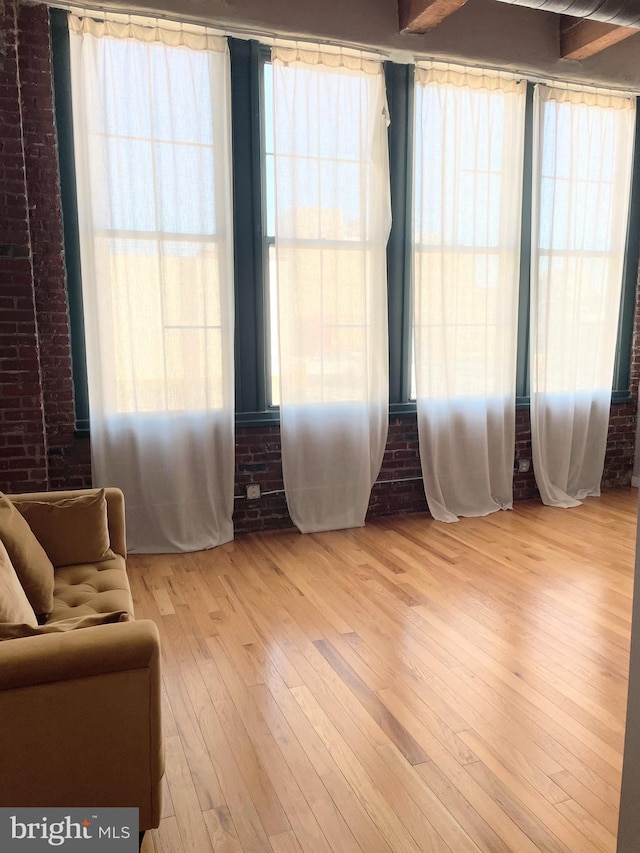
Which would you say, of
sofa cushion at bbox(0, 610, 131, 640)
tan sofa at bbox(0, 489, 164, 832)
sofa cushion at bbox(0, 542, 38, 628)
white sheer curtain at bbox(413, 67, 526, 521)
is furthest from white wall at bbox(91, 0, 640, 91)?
tan sofa at bbox(0, 489, 164, 832)

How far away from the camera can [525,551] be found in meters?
4.25

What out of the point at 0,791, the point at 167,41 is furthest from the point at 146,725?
the point at 167,41

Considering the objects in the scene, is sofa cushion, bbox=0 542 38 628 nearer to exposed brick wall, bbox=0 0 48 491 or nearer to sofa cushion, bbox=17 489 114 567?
sofa cushion, bbox=17 489 114 567

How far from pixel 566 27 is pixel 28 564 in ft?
17.2

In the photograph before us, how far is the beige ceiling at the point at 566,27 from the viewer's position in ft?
13.4

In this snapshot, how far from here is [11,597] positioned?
6.47 ft

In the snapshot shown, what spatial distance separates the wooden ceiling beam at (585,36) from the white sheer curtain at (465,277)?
51 cm

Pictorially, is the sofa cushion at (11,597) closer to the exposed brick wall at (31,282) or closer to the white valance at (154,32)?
the exposed brick wall at (31,282)

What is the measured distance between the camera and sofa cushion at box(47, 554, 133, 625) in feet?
7.82

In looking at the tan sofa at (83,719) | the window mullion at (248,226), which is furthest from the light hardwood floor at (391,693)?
the window mullion at (248,226)

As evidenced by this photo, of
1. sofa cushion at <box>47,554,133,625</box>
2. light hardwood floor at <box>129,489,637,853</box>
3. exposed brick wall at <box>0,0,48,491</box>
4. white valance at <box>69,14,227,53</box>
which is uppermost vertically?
white valance at <box>69,14,227,53</box>

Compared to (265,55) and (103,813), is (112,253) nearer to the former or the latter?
(265,55)

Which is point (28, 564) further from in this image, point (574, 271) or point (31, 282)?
point (574, 271)
